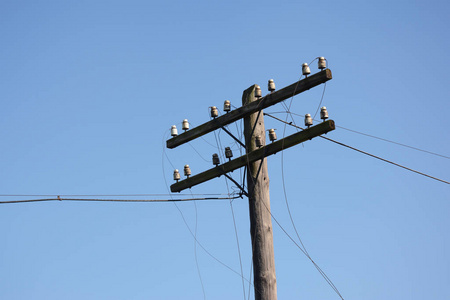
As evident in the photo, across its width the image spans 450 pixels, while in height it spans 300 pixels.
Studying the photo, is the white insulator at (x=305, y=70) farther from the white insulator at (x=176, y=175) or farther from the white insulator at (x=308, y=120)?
the white insulator at (x=176, y=175)

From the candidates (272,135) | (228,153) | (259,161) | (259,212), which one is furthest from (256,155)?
(259,212)

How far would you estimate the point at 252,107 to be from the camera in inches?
477

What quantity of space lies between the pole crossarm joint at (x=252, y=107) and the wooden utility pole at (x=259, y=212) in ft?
0.49

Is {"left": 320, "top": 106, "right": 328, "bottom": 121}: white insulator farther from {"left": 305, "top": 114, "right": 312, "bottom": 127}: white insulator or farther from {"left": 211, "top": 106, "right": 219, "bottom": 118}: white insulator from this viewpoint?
{"left": 211, "top": 106, "right": 219, "bottom": 118}: white insulator

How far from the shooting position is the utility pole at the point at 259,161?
11320 millimetres

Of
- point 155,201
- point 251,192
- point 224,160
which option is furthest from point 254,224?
point 155,201

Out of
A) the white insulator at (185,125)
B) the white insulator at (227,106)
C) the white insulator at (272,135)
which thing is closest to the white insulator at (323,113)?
the white insulator at (272,135)

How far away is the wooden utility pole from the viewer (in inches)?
444

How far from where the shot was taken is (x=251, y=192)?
11875mm

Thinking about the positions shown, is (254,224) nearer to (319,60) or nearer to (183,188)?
(183,188)

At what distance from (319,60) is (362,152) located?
2159mm

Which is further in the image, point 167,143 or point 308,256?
point 167,143

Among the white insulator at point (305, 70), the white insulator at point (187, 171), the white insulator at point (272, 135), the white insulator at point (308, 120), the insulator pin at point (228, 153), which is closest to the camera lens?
the white insulator at point (308, 120)

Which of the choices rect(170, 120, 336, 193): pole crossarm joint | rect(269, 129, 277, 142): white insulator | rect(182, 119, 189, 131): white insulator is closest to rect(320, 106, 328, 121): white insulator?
rect(170, 120, 336, 193): pole crossarm joint
